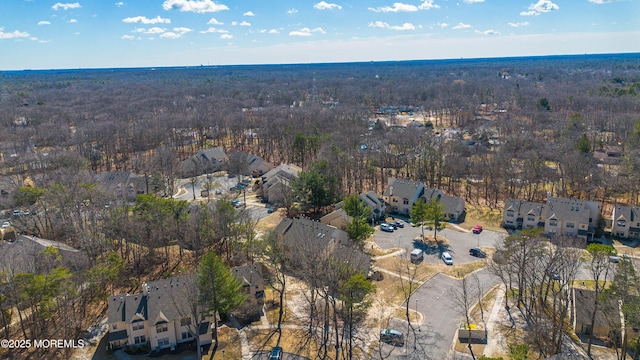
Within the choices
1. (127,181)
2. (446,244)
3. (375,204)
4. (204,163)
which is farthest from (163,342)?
(204,163)

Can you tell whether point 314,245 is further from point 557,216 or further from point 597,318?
point 557,216

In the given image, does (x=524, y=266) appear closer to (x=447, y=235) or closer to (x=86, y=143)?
(x=447, y=235)

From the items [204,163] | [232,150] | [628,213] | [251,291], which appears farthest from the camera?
[232,150]

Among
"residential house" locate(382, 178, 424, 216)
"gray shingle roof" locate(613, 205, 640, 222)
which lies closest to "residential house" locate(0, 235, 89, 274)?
"residential house" locate(382, 178, 424, 216)

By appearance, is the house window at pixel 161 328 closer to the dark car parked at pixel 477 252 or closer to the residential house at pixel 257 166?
the dark car parked at pixel 477 252

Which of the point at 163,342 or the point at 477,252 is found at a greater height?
the point at 477,252

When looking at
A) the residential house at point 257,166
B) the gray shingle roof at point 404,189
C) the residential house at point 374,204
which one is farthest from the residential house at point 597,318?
the residential house at point 257,166
